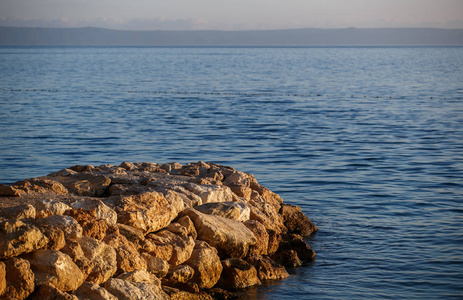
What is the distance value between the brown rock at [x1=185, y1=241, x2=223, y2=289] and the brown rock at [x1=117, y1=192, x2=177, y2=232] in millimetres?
667

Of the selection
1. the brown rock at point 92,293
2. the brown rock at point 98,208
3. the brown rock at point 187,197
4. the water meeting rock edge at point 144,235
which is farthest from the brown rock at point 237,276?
the brown rock at point 92,293

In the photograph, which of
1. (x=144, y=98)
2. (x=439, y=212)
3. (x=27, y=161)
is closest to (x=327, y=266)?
(x=439, y=212)

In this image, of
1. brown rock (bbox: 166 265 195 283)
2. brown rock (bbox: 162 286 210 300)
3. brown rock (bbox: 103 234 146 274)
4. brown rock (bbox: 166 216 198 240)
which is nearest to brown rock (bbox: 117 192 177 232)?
brown rock (bbox: 166 216 198 240)

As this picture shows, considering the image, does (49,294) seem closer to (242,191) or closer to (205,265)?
(205,265)

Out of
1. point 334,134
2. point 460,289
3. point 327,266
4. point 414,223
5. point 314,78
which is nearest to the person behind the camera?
point 460,289

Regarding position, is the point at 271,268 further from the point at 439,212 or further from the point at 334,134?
the point at 334,134

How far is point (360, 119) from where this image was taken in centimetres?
3095

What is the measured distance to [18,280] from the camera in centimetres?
716

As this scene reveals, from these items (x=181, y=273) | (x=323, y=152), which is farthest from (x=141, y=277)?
(x=323, y=152)

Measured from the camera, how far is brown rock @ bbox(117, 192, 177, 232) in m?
9.28

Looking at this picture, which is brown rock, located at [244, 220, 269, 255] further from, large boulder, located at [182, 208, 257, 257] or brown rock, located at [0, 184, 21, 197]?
brown rock, located at [0, 184, 21, 197]

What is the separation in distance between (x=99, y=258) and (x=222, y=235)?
2.53m

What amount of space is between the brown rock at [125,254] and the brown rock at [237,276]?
1.66m

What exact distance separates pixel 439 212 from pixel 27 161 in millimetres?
12200
